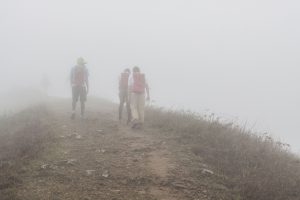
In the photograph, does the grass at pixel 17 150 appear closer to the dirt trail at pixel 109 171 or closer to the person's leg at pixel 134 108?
the dirt trail at pixel 109 171

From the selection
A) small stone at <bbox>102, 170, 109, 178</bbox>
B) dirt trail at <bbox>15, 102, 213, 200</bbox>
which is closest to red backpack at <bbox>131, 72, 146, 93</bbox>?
dirt trail at <bbox>15, 102, 213, 200</bbox>

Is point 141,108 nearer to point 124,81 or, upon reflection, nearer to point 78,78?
point 124,81

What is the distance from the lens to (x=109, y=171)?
335 inches

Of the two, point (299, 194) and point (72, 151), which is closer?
point (299, 194)

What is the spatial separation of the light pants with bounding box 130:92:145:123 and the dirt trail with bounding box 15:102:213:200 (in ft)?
6.08

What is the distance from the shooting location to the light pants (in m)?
14.0

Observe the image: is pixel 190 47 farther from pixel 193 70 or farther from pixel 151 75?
pixel 151 75

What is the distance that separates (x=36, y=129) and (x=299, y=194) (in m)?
7.85

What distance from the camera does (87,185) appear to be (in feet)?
25.1

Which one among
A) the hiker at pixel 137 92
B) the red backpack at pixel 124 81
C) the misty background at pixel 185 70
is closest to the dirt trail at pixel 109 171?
the hiker at pixel 137 92

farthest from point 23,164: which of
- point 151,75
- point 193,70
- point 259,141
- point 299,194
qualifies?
point 193,70

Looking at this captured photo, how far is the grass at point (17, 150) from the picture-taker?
7.46m

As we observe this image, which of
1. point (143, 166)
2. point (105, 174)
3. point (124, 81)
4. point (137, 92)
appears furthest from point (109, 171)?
point (124, 81)

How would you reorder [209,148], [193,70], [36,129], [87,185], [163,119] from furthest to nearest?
[193,70] < [163,119] < [36,129] < [209,148] < [87,185]
